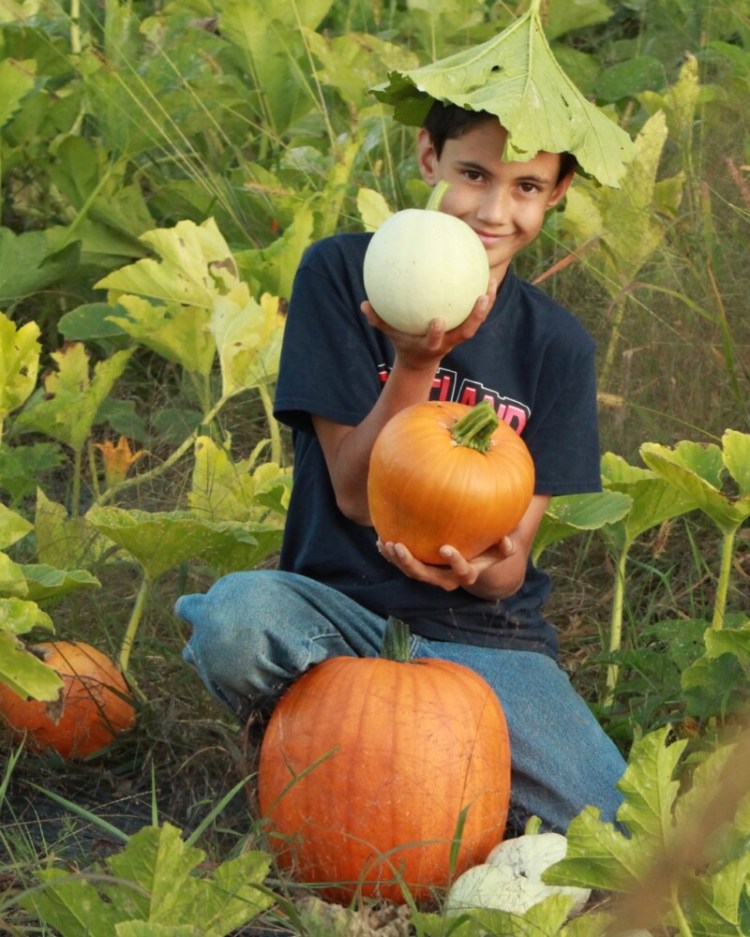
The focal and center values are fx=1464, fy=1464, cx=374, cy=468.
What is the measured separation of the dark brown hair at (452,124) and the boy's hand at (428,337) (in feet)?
1.14

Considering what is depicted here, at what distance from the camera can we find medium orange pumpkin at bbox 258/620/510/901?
192cm

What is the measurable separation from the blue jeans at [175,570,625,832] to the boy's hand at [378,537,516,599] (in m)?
0.20

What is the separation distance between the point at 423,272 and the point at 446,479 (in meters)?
0.28

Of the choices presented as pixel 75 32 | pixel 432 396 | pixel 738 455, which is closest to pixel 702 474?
pixel 738 455

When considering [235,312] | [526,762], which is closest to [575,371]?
[526,762]

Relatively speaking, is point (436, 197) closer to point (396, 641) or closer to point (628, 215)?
point (396, 641)

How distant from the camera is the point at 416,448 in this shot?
1.87 metres

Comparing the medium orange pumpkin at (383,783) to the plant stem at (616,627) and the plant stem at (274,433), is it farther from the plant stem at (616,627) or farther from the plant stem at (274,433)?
the plant stem at (274,433)

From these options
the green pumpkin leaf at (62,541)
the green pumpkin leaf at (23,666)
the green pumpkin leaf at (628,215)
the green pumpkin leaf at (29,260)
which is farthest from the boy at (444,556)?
the green pumpkin leaf at (29,260)

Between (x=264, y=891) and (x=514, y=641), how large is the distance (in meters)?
0.84

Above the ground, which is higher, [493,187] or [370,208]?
[493,187]

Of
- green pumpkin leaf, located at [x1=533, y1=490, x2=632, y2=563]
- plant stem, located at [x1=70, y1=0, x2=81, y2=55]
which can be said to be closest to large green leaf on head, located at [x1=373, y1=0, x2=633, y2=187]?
green pumpkin leaf, located at [x1=533, y1=490, x2=632, y2=563]

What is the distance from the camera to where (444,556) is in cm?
195

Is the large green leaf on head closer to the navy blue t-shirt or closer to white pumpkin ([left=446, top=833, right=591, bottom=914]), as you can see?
the navy blue t-shirt
